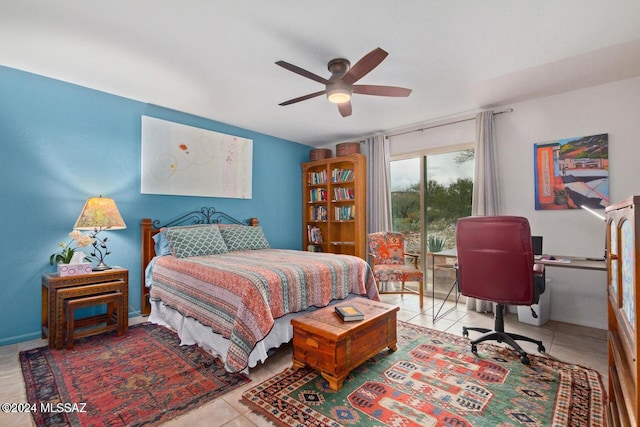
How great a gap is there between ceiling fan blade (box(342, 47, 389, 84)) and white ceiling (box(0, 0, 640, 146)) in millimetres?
221

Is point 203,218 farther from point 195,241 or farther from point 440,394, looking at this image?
point 440,394

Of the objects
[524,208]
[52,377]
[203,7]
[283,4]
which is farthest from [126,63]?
[524,208]

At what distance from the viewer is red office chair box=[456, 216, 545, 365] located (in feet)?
7.76

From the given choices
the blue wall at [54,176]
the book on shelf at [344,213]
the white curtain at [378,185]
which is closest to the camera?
the blue wall at [54,176]

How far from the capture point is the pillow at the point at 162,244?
11.6 feet

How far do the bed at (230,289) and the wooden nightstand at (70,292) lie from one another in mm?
390

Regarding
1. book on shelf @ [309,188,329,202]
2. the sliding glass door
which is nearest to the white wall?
the sliding glass door

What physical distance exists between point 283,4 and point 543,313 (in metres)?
3.90

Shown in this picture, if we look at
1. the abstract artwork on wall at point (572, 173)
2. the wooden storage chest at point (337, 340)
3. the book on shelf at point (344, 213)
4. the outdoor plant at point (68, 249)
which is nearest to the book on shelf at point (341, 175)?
the book on shelf at point (344, 213)

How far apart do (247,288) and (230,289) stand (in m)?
0.21

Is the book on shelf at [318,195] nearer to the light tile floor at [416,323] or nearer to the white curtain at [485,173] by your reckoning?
the light tile floor at [416,323]

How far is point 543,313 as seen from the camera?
332 centimetres

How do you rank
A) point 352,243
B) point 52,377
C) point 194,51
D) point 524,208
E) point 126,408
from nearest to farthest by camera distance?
1. point 126,408
2. point 52,377
3. point 194,51
4. point 524,208
5. point 352,243

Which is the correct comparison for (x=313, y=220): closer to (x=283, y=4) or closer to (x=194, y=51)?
(x=194, y=51)
